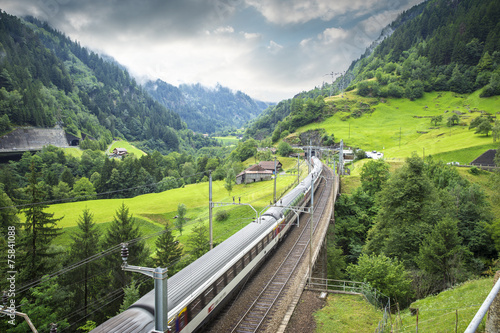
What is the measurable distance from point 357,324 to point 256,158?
297 ft

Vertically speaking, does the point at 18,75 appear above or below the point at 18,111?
above

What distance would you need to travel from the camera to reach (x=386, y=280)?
22219 mm

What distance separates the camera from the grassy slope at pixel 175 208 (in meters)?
47.5

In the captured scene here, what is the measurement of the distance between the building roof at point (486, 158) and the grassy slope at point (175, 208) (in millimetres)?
40449

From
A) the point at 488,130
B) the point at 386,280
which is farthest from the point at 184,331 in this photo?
the point at 488,130

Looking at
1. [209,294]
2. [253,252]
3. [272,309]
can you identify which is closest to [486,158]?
[253,252]

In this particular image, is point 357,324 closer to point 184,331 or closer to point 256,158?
point 184,331

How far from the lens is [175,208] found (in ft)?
198

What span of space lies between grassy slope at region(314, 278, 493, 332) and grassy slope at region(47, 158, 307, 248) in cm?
2418

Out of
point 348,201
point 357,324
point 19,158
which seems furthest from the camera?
point 19,158

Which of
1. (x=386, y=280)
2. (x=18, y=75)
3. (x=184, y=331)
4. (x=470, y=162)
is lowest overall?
(x=386, y=280)

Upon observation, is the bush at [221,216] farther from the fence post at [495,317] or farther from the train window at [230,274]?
the fence post at [495,317]

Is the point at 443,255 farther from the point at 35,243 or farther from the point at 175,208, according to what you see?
the point at 175,208

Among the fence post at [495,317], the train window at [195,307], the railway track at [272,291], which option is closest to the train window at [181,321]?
the train window at [195,307]
